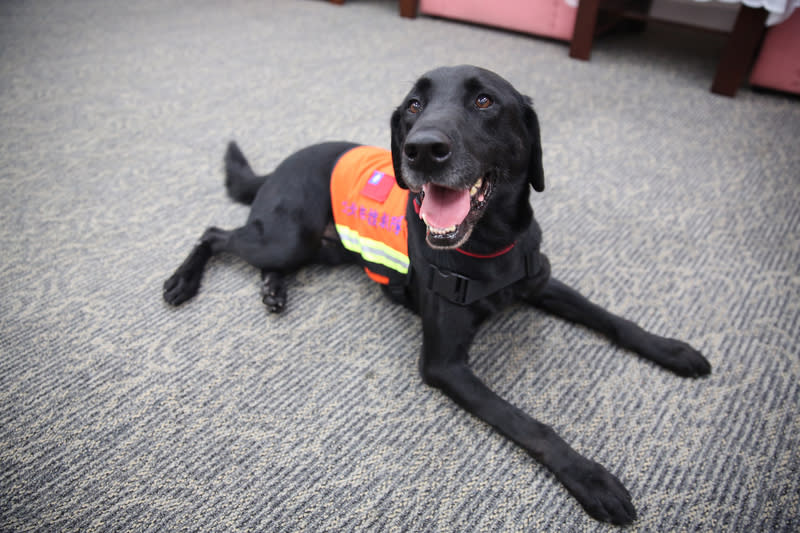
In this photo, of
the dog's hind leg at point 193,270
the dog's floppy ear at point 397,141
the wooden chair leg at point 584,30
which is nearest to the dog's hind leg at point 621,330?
the dog's floppy ear at point 397,141

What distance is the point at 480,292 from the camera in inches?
41.8

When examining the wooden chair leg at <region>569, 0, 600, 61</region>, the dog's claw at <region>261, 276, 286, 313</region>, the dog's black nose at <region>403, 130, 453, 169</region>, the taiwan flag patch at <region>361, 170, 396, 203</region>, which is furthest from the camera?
the wooden chair leg at <region>569, 0, 600, 61</region>

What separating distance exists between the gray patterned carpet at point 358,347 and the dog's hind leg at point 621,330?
1.4 inches

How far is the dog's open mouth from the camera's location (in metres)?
0.94

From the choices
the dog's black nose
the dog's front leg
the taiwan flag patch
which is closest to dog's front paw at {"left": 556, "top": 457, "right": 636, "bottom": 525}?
the dog's front leg

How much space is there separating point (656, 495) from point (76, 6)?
523 cm

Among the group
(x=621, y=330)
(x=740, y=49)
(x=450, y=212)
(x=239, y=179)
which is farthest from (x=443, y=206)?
(x=740, y=49)

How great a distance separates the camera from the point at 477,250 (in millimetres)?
1062

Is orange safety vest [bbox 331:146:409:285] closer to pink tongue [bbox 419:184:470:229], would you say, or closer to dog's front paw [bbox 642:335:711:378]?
pink tongue [bbox 419:184:470:229]

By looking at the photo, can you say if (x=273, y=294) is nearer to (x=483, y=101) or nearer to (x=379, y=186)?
(x=379, y=186)

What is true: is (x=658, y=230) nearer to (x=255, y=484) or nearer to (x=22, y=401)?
(x=255, y=484)

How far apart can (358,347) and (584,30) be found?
269 cm

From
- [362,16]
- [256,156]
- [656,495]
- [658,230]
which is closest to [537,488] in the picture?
[656,495]

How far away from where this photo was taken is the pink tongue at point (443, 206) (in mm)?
951
